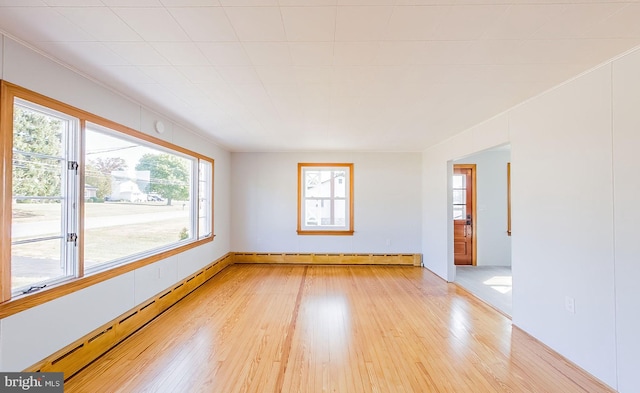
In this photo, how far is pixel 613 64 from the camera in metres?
1.97

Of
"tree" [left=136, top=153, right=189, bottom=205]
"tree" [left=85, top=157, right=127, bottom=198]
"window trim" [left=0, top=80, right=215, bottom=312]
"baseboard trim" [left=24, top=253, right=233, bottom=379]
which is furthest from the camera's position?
"tree" [left=136, top=153, right=189, bottom=205]

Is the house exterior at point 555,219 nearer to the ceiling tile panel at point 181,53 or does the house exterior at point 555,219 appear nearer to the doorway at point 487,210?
the ceiling tile panel at point 181,53

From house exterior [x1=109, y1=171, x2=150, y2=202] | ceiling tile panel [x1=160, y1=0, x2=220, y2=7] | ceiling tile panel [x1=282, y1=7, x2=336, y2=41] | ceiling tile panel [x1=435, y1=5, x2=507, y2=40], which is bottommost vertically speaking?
house exterior [x1=109, y1=171, x2=150, y2=202]

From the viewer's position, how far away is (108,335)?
2.46 meters

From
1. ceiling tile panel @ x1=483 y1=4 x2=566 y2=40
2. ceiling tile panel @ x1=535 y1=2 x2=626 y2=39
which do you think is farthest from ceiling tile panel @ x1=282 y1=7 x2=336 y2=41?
ceiling tile panel @ x1=535 y1=2 x2=626 y2=39

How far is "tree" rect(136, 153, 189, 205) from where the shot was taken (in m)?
3.33

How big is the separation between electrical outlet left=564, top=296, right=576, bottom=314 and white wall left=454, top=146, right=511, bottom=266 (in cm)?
363

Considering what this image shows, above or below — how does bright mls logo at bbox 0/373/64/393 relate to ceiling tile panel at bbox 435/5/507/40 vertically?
below

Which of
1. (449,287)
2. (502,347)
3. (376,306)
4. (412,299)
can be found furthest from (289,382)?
(449,287)

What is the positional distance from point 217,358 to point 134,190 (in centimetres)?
210

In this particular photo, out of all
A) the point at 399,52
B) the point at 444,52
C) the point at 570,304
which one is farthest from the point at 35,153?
the point at 570,304

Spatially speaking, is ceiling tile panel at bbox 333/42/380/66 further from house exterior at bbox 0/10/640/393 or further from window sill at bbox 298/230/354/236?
window sill at bbox 298/230/354/236

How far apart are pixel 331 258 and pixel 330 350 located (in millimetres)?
3273

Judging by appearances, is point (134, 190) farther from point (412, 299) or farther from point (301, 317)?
point (412, 299)
